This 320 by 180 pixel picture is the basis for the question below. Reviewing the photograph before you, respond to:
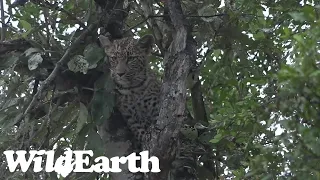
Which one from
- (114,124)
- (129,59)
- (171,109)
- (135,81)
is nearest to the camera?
(171,109)

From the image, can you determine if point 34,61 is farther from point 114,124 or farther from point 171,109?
point 171,109

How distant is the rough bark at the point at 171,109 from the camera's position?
4781mm

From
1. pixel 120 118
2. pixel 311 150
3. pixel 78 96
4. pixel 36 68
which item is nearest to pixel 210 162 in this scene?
pixel 120 118

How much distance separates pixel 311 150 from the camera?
11.0 feet

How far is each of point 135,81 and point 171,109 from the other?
6.54 ft

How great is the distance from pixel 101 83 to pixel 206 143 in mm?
1021

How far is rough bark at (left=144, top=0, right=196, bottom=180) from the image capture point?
15.7ft

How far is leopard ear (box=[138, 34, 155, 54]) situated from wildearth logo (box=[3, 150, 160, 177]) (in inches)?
50.7

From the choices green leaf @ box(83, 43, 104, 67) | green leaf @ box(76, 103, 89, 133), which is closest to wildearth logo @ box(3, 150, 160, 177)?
green leaf @ box(76, 103, 89, 133)

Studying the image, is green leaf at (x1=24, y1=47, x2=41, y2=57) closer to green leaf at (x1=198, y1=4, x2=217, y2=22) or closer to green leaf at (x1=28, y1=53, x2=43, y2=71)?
green leaf at (x1=28, y1=53, x2=43, y2=71)

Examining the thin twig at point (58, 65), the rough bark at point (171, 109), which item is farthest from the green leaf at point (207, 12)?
the thin twig at point (58, 65)

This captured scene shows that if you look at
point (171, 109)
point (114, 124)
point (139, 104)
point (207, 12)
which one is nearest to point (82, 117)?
point (114, 124)

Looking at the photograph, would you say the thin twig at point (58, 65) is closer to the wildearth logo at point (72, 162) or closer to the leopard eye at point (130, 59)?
the wildearth logo at point (72, 162)

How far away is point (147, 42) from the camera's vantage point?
22.1ft
